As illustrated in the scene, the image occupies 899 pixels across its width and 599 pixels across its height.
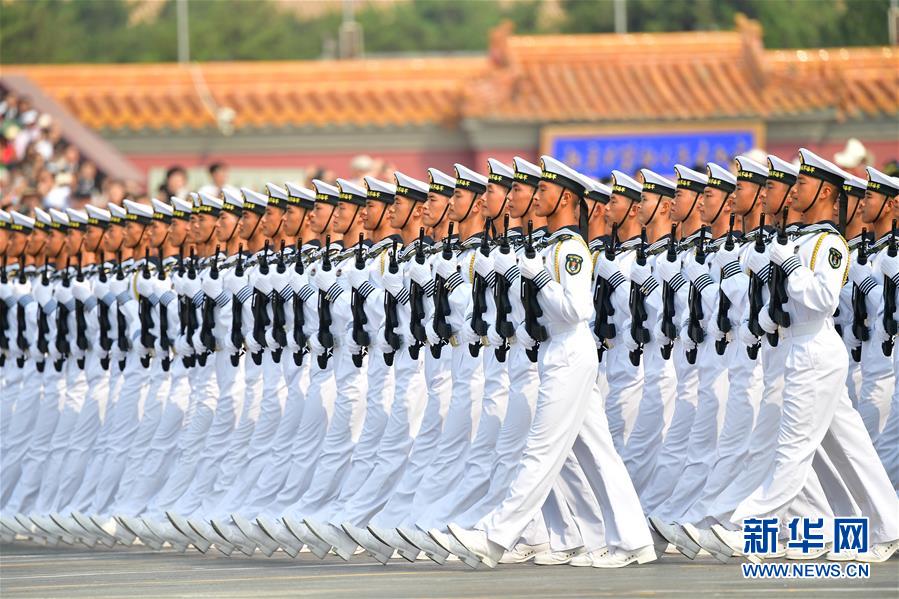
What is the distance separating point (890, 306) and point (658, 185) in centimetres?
150

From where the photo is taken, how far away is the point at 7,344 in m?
15.5

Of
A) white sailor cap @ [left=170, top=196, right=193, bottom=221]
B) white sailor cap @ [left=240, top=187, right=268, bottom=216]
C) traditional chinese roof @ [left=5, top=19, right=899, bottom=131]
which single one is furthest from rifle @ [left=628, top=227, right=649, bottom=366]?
traditional chinese roof @ [left=5, top=19, right=899, bottom=131]

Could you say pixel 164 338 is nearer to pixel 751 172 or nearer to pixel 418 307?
pixel 418 307

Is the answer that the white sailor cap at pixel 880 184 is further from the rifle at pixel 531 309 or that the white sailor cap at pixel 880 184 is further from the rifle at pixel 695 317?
the rifle at pixel 531 309

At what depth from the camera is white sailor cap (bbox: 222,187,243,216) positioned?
13797mm

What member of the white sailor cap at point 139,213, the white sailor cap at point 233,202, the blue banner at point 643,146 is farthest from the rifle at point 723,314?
the blue banner at point 643,146

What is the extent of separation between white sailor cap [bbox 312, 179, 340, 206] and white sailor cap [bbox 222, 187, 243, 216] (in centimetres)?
85

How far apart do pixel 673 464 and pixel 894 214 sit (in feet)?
6.14

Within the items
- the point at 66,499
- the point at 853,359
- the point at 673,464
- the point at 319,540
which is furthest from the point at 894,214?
the point at 66,499

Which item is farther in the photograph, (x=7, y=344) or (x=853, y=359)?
(x=7, y=344)

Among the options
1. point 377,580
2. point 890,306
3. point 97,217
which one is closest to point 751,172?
point 890,306

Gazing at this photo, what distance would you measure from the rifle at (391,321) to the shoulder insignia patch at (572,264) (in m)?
1.53

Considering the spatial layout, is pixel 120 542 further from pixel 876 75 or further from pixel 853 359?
pixel 876 75

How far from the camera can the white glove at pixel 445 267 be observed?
11711 mm
